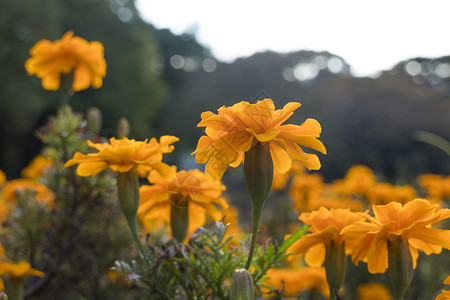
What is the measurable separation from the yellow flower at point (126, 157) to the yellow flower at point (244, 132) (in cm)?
18

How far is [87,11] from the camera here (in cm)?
1475

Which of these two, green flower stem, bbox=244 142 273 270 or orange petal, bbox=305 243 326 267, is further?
orange petal, bbox=305 243 326 267

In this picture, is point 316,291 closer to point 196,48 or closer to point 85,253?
point 85,253

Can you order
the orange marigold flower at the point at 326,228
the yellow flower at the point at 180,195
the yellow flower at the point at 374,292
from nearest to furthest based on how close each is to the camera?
the orange marigold flower at the point at 326,228, the yellow flower at the point at 180,195, the yellow flower at the point at 374,292

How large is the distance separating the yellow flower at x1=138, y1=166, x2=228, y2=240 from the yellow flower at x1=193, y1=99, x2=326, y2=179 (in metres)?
0.20

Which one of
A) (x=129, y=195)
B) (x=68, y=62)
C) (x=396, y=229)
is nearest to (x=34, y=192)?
(x=68, y=62)

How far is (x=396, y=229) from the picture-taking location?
26.0 inches

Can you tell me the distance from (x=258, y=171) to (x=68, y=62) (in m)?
1.18

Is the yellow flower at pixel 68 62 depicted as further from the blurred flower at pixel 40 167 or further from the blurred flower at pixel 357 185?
the blurred flower at pixel 357 185

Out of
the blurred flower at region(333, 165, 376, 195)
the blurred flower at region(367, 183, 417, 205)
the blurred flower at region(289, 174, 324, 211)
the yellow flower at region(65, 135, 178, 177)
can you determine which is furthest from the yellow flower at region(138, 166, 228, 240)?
the blurred flower at region(289, 174, 324, 211)

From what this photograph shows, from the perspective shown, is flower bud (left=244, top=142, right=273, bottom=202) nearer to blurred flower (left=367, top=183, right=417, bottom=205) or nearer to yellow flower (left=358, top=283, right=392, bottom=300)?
blurred flower (left=367, top=183, right=417, bottom=205)

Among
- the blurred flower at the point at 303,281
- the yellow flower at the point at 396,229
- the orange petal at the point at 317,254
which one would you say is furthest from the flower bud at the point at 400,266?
the blurred flower at the point at 303,281

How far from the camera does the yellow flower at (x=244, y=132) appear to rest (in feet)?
2.03

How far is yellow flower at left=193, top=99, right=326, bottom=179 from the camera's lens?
0.62 m
